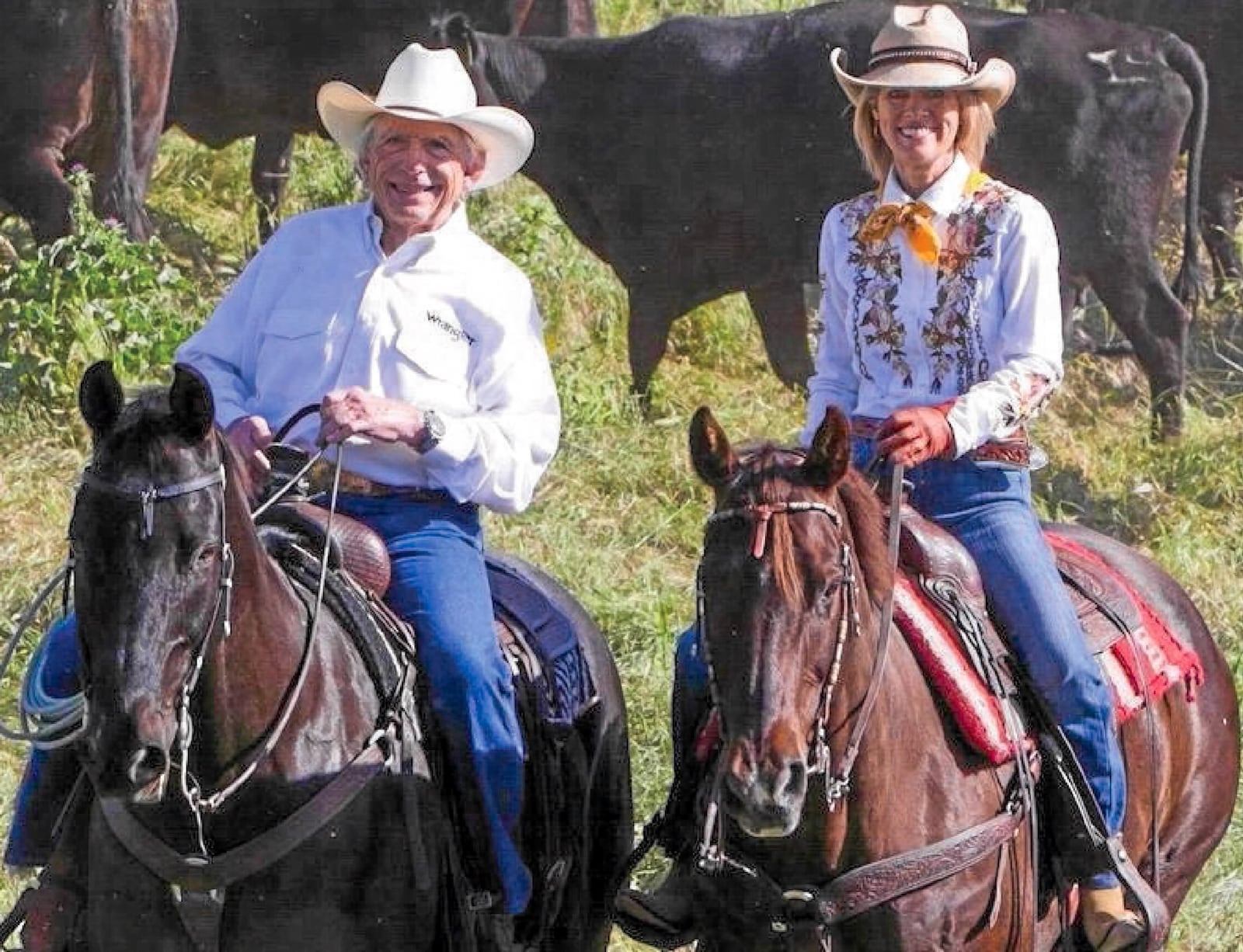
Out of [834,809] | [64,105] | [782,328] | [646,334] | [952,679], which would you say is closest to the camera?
[834,809]

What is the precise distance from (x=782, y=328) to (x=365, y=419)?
6.50 metres

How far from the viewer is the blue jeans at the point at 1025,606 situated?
4895 millimetres

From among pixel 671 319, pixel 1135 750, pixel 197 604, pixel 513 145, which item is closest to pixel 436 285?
pixel 513 145

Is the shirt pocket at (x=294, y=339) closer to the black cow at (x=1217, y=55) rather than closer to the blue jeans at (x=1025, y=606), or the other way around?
the blue jeans at (x=1025, y=606)

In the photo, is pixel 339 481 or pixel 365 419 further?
pixel 339 481

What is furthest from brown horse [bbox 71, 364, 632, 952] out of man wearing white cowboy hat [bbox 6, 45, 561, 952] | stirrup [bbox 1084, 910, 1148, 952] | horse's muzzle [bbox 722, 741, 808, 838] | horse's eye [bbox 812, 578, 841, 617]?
stirrup [bbox 1084, 910, 1148, 952]

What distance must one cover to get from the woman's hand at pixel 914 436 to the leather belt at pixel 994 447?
0.90 ft

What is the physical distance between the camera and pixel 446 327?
16.5 feet

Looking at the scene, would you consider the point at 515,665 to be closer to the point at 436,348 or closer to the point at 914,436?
the point at 436,348

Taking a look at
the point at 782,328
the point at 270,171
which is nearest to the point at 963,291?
the point at 782,328

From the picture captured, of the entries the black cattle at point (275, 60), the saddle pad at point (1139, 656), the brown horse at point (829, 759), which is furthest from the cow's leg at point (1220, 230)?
the brown horse at point (829, 759)

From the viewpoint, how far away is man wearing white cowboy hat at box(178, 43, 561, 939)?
15.8 feet

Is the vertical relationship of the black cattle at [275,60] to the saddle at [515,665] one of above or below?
above

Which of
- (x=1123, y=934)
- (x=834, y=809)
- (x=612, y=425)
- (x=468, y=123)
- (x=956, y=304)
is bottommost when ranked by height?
(x=1123, y=934)
